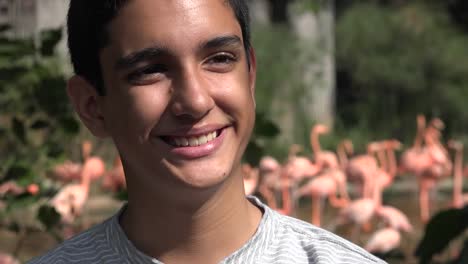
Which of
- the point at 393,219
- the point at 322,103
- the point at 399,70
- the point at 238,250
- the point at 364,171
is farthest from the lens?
the point at 399,70

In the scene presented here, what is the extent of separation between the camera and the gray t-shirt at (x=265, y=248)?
1.54 m

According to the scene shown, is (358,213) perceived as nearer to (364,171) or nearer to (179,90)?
(364,171)

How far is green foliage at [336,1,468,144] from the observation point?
1270 centimetres

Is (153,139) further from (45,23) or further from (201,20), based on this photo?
(45,23)

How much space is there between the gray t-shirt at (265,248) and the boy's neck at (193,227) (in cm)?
2

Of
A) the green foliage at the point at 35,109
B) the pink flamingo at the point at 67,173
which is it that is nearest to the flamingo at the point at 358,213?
the pink flamingo at the point at 67,173

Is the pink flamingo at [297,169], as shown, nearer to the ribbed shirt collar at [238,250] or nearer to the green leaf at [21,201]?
the green leaf at [21,201]

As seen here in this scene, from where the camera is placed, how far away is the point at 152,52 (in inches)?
57.5

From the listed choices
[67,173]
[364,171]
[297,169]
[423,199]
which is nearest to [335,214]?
[423,199]

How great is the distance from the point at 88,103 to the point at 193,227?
11.1 inches

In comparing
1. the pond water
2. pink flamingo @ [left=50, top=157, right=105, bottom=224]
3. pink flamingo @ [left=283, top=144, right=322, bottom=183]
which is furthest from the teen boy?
pink flamingo @ [left=283, top=144, right=322, bottom=183]

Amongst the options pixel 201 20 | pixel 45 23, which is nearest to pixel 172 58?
pixel 201 20

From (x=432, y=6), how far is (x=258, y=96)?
6.04m

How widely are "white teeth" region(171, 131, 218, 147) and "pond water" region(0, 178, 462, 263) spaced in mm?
2800
